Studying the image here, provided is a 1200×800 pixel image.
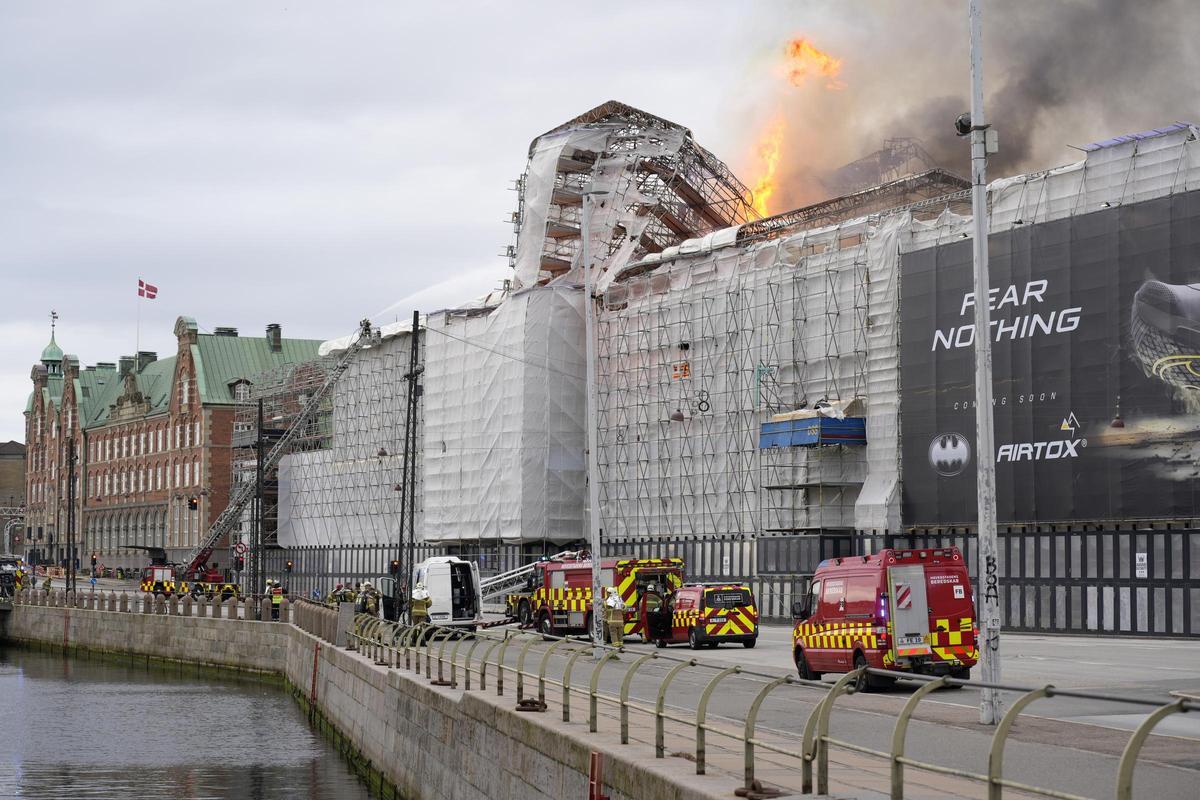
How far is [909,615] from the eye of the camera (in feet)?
88.3

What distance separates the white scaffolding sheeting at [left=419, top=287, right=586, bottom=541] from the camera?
7862 cm

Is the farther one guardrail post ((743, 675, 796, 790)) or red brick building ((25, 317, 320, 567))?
red brick building ((25, 317, 320, 567))

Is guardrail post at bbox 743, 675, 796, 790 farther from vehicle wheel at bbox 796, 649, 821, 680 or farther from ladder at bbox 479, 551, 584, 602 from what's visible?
ladder at bbox 479, 551, 584, 602

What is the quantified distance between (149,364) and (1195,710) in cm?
14512

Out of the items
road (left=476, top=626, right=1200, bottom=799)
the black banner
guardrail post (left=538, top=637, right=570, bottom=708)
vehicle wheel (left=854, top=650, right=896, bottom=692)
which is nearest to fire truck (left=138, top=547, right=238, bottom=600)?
the black banner

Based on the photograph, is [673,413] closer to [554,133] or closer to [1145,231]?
[554,133]

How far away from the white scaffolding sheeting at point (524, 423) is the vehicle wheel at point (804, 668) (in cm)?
4892

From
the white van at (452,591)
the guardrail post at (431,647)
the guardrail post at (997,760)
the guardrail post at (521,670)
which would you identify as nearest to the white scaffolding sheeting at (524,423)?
the white van at (452,591)

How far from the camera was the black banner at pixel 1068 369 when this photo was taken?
Answer: 163 feet

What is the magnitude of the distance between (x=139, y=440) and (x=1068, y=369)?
10427 centimetres

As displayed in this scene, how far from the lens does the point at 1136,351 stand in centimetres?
5066

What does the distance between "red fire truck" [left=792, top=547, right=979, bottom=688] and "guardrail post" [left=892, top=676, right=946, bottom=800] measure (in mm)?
16177

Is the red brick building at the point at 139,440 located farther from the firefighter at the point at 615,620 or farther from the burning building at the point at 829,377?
the firefighter at the point at 615,620

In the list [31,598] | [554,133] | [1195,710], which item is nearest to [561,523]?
[554,133]
